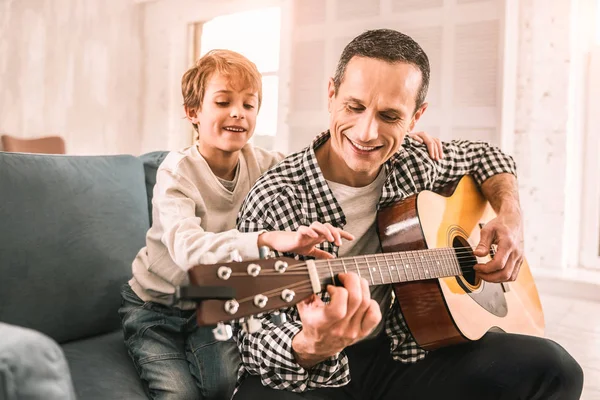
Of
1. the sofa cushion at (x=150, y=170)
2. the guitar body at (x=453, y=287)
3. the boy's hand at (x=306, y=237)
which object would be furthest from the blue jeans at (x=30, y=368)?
the sofa cushion at (x=150, y=170)

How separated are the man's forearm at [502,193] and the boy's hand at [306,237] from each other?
71cm

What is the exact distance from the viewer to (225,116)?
1436mm

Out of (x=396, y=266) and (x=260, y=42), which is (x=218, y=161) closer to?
(x=396, y=266)

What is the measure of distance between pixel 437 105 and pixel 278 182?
6.55ft

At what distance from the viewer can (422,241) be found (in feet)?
3.74

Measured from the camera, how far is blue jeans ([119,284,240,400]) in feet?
3.88

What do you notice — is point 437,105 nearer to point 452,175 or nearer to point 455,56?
point 455,56

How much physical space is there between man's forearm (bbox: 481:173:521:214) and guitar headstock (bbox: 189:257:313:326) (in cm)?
81

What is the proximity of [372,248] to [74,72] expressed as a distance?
3.95m

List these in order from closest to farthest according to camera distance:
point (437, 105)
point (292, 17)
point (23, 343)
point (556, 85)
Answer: point (23, 343)
point (556, 85)
point (437, 105)
point (292, 17)

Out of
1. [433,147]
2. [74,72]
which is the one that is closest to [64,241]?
[433,147]

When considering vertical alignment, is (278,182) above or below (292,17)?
below

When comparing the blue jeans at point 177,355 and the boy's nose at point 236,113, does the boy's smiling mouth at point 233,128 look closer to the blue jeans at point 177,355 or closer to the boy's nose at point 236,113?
the boy's nose at point 236,113

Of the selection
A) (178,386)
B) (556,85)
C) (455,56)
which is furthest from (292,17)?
(178,386)
